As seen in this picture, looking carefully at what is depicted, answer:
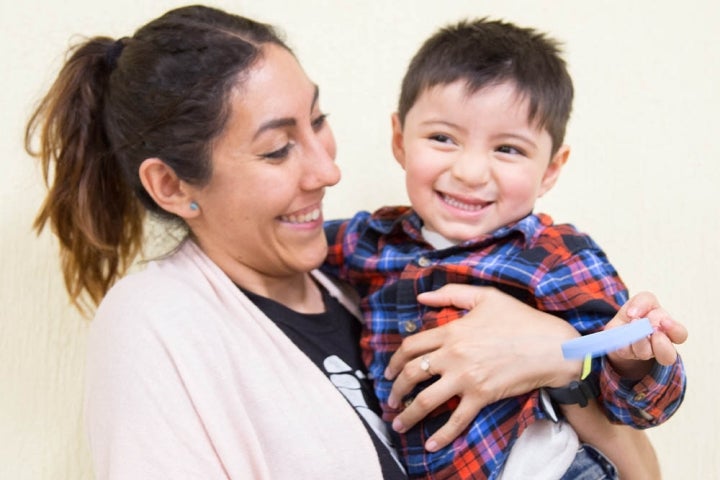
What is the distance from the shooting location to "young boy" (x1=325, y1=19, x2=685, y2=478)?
1.31m

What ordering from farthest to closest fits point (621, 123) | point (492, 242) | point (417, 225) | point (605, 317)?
point (621, 123)
point (417, 225)
point (492, 242)
point (605, 317)

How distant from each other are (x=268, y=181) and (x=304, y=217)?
0.11 metres

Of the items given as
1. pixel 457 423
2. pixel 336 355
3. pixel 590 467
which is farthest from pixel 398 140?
pixel 590 467

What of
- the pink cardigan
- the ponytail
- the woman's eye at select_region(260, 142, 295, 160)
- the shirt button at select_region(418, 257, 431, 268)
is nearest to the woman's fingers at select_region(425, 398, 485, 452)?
the pink cardigan

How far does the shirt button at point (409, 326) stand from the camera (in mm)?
1424

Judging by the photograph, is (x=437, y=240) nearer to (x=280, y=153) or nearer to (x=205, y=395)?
(x=280, y=153)

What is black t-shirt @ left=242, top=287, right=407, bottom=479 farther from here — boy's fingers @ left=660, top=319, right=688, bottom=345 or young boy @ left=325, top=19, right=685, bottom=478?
boy's fingers @ left=660, top=319, right=688, bottom=345

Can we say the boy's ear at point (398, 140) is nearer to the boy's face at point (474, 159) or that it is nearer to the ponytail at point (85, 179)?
the boy's face at point (474, 159)

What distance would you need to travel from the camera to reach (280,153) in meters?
1.35

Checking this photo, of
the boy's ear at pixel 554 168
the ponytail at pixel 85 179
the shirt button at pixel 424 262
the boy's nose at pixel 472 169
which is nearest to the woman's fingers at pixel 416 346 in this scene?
the shirt button at pixel 424 262

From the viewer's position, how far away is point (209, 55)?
1321 millimetres

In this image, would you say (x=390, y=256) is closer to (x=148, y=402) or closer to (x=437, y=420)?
(x=437, y=420)

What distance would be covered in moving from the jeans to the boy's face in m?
0.38

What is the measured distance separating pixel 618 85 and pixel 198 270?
1.21 m
